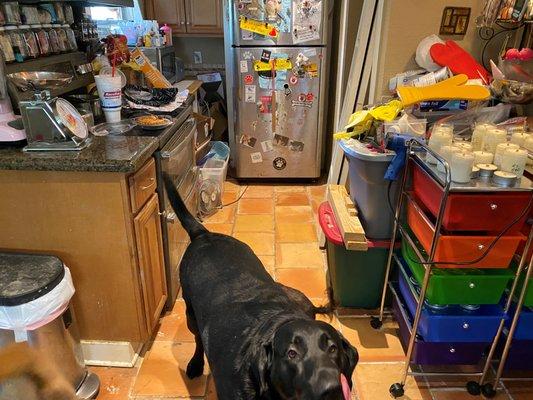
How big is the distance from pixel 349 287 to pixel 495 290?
0.75 meters

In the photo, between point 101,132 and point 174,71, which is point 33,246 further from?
point 174,71

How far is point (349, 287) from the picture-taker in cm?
219

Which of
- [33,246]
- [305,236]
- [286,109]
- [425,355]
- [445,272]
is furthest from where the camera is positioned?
[286,109]

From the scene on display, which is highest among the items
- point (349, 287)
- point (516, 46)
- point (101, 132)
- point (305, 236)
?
point (516, 46)

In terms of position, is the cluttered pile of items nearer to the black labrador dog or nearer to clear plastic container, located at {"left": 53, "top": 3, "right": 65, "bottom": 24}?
the black labrador dog

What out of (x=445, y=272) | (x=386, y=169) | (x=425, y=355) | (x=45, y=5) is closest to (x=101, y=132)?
(x=45, y=5)

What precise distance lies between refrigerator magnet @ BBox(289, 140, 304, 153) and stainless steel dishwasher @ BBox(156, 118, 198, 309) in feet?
4.43

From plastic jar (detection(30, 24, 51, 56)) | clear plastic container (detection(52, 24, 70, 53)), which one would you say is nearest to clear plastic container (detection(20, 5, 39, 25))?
plastic jar (detection(30, 24, 51, 56))

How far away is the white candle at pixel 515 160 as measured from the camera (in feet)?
4.60

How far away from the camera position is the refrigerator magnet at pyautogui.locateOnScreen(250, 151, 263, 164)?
3.87 meters

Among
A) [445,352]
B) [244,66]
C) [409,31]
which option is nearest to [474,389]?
[445,352]

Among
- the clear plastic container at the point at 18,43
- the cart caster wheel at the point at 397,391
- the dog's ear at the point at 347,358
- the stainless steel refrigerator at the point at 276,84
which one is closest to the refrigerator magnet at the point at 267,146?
the stainless steel refrigerator at the point at 276,84

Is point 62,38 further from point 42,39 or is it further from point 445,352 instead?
point 445,352

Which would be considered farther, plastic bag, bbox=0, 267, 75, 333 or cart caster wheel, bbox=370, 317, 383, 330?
cart caster wheel, bbox=370, 317, 383, 330
